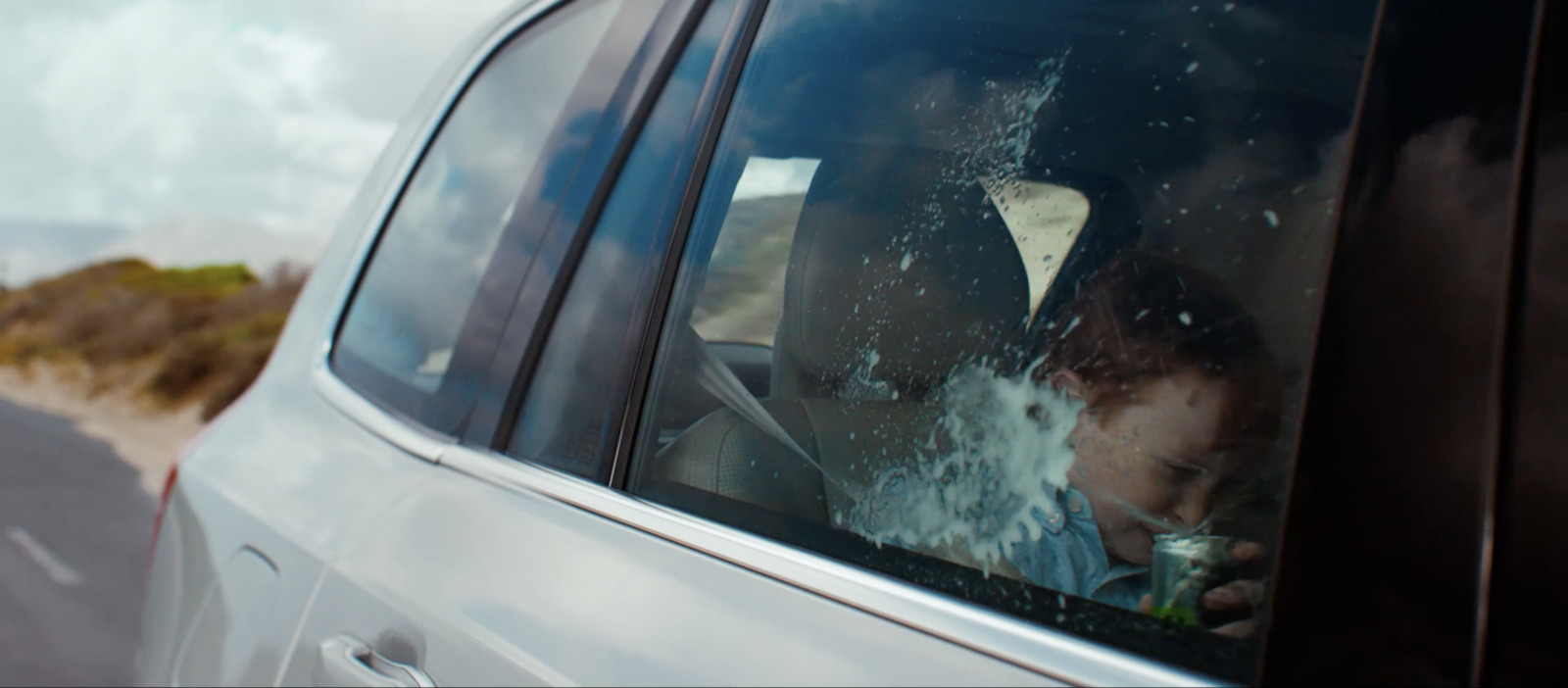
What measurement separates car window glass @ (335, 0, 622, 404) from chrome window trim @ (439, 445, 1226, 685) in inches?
21.5

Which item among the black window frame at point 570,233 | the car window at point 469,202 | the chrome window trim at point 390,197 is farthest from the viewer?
the chrome window trim at point 390,197

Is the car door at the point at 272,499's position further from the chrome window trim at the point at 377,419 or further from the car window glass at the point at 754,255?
the car window glass at the point at 754,255

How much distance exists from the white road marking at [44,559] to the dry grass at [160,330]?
1080 cm

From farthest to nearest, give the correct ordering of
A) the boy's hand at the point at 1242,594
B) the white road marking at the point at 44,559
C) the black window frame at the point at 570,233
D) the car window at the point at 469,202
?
the white road marking at the point at 44,559 < the car window at the point at 469,202 < the black window frame at the point at 570,233 < the boy's hand at the point at 1242,594

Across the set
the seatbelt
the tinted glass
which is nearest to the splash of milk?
the seatbelt

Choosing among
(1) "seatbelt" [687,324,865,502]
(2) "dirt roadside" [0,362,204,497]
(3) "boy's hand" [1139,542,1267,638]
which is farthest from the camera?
(2) "dirt roadside" [0,362,204,497]

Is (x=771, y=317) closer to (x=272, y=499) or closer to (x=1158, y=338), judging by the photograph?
(x=1158, y=338)

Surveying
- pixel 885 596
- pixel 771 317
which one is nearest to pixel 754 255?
pixel 771 317

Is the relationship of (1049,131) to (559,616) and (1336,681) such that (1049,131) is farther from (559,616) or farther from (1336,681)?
(559,616)

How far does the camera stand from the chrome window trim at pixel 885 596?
77cm

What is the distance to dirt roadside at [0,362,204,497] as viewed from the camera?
13.3 m

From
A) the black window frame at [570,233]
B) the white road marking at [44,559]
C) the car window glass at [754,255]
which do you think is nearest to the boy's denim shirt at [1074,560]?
the car window glass at [754,255]

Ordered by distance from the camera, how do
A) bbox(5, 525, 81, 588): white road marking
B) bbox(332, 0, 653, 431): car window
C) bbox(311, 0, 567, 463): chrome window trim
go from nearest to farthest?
bbox(332, 0, 653, 431): car window < bbox(311, 0, 567, 463): chrome window trim < bbox(5, 525, 81, 588): white road marking

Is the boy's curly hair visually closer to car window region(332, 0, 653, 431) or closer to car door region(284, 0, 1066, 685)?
car door region(284, 0, 1066, 685)
